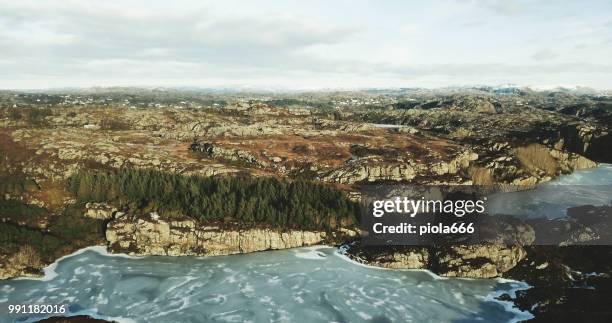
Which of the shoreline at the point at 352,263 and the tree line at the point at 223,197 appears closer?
the shoreline at the point at 352,263

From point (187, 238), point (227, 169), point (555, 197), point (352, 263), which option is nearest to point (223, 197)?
point (187, 238)

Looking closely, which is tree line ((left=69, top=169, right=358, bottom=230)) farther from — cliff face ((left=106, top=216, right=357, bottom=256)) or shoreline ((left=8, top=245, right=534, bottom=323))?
shoreline ((left=8, top=245, right=534, bottom=323))

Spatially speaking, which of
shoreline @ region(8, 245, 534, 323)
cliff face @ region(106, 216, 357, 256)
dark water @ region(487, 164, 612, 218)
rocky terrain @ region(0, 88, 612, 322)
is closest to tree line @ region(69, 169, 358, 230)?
rocky terrain @ region(0, 88, 612, 322)

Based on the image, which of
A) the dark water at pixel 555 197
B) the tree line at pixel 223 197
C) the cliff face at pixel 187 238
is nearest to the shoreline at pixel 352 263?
the cliff face at pixel 187 238

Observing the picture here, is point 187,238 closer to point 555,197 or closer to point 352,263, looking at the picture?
point 352,263

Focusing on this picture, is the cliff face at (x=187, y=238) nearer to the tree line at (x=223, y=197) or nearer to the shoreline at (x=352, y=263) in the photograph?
the shoreline at (x=352, y=263)

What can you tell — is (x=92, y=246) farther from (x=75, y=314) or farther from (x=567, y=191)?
(x=567, y=191)
